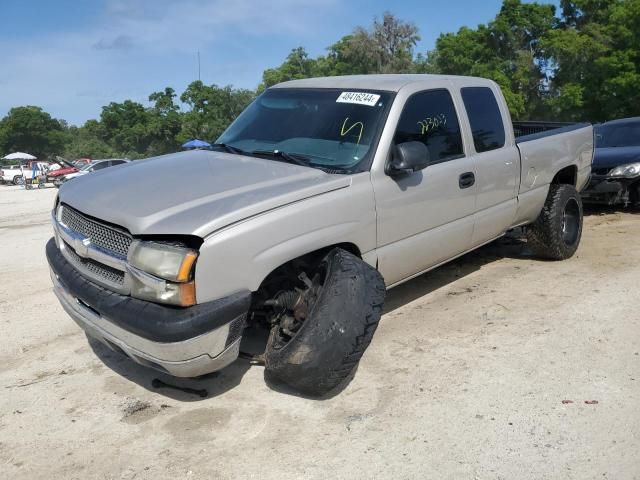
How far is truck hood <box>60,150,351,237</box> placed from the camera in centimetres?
312

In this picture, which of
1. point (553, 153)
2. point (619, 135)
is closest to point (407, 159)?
point (553, 153)

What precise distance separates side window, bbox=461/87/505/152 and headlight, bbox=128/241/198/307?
282cm

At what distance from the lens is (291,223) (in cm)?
337

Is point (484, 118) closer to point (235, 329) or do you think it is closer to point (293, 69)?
point (235, 329)

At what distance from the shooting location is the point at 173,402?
142 inches

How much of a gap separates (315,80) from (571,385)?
301 cm

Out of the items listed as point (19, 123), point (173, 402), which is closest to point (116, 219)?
point (173, 402)

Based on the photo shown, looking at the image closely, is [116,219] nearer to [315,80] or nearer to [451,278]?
[315,80]

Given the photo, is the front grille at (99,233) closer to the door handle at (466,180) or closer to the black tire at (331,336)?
the black tire at (331,336)

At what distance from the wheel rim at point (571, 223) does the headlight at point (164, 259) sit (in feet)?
14.8

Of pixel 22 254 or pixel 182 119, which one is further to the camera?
pixel 182 119

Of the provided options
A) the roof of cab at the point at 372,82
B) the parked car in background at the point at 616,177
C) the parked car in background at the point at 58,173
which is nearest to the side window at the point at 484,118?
the roof of cab at the point at 372,82

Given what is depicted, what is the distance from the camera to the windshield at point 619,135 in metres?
9.22

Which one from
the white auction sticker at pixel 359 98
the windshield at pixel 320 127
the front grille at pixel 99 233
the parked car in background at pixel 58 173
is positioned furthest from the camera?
the parked car in background at pixel 58 173
